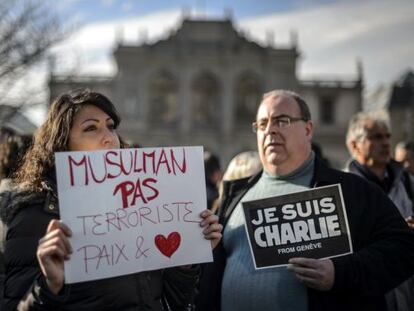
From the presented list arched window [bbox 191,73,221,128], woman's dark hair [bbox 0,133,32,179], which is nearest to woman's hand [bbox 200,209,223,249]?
woman's dark hair [bbox 0,133,32,179]

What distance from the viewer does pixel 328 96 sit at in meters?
41.7

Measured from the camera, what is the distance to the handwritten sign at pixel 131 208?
206cm

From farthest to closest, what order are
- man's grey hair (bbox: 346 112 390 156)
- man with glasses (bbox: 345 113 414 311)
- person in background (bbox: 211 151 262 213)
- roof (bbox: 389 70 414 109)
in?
roof (bbox: 389 70 414 109) < man's grey hair (bbox: 346 112 390 156) < person in background (bbox: 211 151 262 213) < man with glasses (bbox: 345 113 414 311)

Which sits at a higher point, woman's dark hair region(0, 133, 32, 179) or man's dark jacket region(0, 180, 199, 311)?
woman's dark hair region(0, 133, 32, 179)

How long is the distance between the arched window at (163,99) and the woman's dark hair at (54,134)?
35298mm

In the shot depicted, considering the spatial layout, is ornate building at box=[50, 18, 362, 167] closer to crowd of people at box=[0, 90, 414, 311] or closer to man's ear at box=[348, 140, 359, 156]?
man's ear at box=[348, 140, 359, 156]

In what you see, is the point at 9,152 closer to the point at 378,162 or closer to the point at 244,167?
the point at 244,167

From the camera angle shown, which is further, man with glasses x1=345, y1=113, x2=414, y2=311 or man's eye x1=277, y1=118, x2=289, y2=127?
man with glasses x1=345, y1=113, x2=414, y2=311

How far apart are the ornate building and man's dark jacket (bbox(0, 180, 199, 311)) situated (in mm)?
34271

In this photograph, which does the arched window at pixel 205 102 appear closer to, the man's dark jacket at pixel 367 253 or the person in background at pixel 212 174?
the person in background at pixel 212 174

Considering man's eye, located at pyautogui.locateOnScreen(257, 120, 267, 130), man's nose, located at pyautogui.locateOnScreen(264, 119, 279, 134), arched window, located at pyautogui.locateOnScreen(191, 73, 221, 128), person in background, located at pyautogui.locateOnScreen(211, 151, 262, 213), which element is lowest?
man's nose, located at pyautogui.locateOnScreen(264, 119, 279, 134)

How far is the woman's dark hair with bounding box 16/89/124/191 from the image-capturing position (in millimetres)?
2303

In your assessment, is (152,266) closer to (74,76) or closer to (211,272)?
(211,272)

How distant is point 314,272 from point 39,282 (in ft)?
4.36
